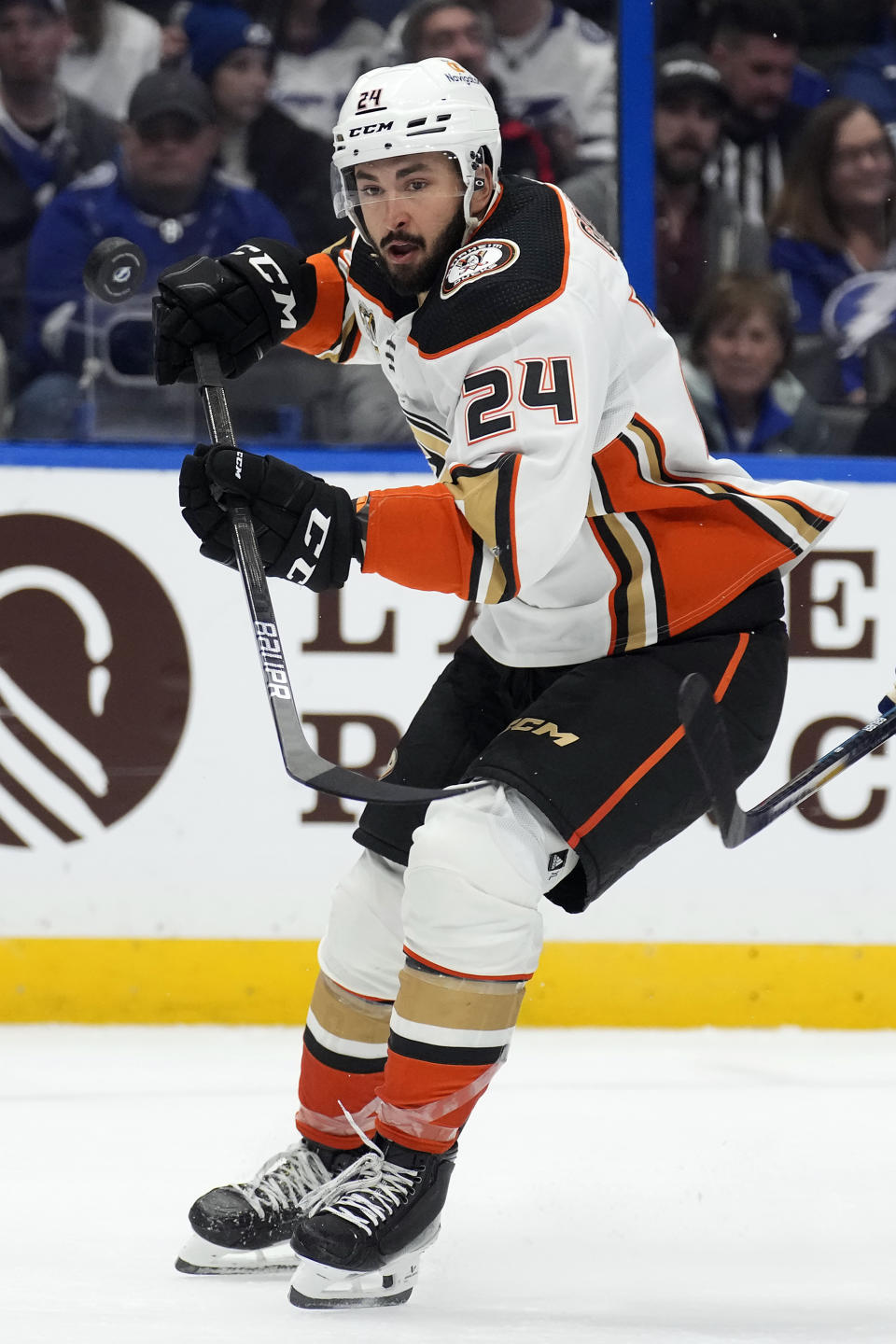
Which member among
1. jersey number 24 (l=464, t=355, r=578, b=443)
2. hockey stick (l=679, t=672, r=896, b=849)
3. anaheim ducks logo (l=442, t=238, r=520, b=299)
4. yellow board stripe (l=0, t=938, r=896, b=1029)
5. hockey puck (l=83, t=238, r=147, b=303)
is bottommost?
yellow board stripe (l=0, t=938, r=896, b=1029)

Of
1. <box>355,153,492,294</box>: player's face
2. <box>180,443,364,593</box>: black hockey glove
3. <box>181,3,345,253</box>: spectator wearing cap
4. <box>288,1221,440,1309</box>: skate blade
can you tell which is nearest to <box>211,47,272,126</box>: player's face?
<box>181,3,345,253</box>: spectator wearing cap

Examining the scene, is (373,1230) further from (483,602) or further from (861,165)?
(861,165)

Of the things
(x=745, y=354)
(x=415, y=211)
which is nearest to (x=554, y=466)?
(x=415, y=211)

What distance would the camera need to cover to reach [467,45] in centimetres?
324

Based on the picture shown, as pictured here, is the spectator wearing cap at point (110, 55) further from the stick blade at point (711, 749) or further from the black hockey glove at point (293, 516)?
the stick blade at point (711, 749)

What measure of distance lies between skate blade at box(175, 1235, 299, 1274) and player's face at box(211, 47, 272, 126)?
2142mm

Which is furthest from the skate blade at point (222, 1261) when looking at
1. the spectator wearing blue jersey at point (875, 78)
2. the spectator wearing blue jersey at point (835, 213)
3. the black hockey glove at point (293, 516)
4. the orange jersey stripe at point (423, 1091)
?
the spectator wearing blue jersey at point (875, 78)

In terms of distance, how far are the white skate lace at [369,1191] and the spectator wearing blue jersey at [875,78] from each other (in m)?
2.36

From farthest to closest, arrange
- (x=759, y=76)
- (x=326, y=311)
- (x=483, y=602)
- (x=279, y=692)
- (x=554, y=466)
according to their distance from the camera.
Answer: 1. (x=759, y=76)
2. (x=326, y=311)
3. (x=279, y=692)
4. (x=483, y=602)
5. (x=554, y=466)

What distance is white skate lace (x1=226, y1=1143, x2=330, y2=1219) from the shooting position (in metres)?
1.99

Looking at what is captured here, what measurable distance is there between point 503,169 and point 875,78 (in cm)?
79

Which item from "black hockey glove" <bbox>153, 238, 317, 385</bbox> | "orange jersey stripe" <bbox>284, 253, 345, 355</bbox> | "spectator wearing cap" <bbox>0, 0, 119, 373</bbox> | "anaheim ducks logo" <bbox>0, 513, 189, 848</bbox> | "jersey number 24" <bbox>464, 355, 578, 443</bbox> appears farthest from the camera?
"spectator wearing cap" <bbox>0, 0, 119, 373</bbox>

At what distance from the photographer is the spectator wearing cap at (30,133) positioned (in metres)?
3.19

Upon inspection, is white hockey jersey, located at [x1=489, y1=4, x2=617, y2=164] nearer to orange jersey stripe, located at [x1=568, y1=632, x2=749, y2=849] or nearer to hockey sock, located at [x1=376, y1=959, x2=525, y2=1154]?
orange jersey stripe, located at [x1=568, y1=632, x2=749, y2=849]
